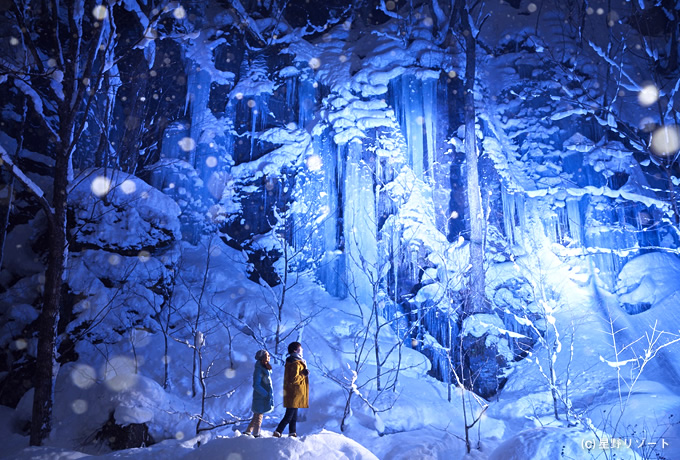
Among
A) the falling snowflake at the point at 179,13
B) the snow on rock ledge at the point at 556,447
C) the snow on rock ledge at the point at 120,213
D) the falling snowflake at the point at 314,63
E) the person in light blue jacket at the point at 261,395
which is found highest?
the falling snowflake at the point at 179,13

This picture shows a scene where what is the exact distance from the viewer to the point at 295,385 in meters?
4.57

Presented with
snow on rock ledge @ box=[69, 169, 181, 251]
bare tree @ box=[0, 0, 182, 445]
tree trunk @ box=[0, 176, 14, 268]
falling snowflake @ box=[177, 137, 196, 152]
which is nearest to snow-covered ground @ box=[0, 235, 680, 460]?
bare tree @ box=[0, 0, 182, 445]

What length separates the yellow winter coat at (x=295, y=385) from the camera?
4.56m

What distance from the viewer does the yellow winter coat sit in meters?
4.56

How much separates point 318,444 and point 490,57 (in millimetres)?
18859

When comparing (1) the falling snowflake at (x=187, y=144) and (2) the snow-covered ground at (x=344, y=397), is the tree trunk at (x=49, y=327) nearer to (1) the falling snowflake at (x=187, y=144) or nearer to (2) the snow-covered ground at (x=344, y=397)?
(2) the snow-covered ground at (x=344, y=397)

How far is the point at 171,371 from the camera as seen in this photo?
962cm

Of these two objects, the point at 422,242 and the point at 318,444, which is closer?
the point at 318,444

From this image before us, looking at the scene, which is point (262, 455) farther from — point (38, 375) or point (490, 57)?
point (490, 57)

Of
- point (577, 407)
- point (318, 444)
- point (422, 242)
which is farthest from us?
point (422, 242)

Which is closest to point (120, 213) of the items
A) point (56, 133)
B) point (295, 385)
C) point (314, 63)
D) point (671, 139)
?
point (56, 133)

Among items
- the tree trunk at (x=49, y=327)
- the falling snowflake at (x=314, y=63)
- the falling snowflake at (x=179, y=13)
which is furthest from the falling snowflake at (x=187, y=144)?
the tree trunk at (x=49, y=327)

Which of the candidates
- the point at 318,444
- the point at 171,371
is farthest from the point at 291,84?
the point at 318,444

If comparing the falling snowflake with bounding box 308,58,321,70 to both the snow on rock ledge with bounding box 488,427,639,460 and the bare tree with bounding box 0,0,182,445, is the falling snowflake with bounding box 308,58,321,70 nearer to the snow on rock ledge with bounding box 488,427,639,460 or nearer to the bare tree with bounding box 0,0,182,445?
the bare tree with bounding box 0,0,182,445
